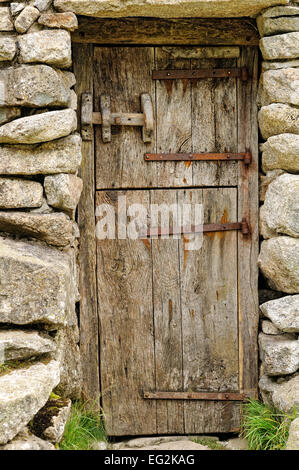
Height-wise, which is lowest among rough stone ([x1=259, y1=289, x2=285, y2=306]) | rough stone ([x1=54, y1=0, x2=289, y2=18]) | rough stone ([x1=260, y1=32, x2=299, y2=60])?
rough stone ([x1=259, y1=289, x2=285, y2=306])

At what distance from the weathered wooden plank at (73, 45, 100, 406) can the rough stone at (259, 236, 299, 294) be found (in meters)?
0.95

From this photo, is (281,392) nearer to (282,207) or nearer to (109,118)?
(282,207)

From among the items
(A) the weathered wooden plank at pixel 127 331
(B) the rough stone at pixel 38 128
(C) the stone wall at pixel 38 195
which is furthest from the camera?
(A) the weathered wooden plank at pixel 127 331

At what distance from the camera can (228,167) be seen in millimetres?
3051

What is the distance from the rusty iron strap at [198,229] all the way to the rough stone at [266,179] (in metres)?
0.18

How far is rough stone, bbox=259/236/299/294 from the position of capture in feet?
8.79

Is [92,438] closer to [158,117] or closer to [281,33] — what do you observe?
[158,117]

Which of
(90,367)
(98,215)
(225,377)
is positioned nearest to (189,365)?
(225,377)

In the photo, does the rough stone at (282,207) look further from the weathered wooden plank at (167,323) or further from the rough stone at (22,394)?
the rough stone at (22,394)

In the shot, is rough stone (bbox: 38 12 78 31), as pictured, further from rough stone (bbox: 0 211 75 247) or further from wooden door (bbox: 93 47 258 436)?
rough stone (bbox: 0 211 75 247)

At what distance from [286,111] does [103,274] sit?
1.31 m

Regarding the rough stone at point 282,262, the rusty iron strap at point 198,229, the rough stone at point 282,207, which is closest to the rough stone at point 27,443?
the rusty iron strap at point 198,229

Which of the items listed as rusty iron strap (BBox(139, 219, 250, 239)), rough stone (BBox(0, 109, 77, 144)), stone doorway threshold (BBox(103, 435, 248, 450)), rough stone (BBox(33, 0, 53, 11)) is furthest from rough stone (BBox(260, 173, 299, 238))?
rough stone (BBox(33, 0, 53, 11))

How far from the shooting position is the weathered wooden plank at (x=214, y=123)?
9.91 feet
